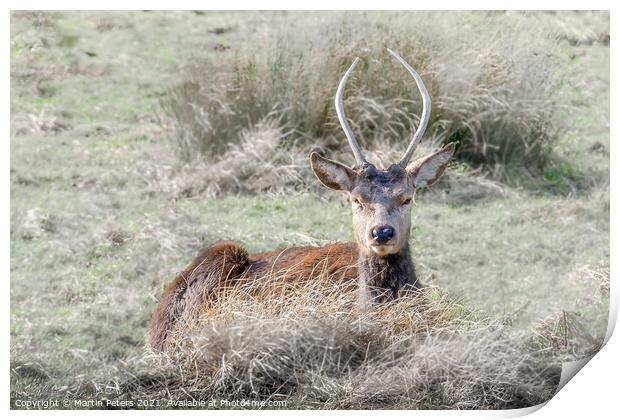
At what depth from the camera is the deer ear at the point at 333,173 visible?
7.98 m

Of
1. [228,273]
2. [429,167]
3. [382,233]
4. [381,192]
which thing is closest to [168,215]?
[228,273]

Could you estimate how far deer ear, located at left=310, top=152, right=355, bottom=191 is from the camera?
7.98 metres

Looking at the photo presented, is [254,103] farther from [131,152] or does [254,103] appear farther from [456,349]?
[456,349]

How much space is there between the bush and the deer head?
446 centimetres

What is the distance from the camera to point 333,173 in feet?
26.3

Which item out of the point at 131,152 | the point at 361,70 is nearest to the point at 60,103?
the point at 131,152

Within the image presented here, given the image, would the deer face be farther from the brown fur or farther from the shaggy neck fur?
the brown fur

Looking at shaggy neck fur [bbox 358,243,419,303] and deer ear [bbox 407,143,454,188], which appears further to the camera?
deer ear [bbox 407,143,454,188]

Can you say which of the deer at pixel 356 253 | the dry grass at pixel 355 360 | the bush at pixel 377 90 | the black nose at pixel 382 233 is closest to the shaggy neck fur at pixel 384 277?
the deer at pixel 356 253

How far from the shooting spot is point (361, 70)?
42.5ft

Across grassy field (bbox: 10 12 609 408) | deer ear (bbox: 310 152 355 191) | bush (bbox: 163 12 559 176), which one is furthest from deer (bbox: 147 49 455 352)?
bush (bbox: 163 12 559 176)

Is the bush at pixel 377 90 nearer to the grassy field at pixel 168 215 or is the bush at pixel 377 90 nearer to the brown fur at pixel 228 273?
the grassy field at pixel 168 215

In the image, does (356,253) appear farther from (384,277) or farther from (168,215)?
(168,215)

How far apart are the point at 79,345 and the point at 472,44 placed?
635cm
